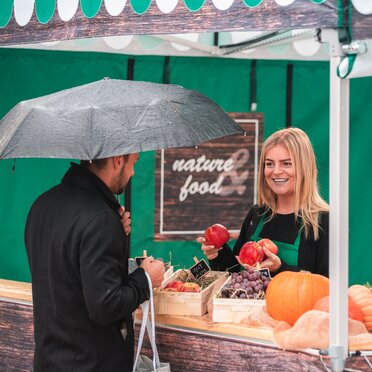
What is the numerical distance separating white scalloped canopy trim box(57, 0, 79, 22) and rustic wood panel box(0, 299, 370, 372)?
143 cm

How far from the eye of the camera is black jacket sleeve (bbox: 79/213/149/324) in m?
2.51

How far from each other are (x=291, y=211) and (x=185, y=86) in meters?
2.56

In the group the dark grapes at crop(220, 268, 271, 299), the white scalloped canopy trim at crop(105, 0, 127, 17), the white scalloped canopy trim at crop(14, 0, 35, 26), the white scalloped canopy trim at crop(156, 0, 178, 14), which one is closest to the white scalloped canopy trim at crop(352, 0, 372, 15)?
the white scalloped canopy trim at crop(156, 0, 178, 14)

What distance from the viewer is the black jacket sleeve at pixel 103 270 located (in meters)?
2.51

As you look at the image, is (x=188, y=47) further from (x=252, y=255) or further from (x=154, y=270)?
(x=154, y=270)

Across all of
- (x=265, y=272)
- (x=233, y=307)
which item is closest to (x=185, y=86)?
(x=265, y=272)

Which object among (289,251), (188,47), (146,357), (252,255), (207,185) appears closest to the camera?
(146,357)

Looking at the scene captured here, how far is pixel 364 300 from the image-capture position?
294 cm

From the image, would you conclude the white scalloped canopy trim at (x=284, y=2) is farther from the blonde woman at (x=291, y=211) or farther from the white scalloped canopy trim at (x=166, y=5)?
the blonde woman at (x=291, y=211)

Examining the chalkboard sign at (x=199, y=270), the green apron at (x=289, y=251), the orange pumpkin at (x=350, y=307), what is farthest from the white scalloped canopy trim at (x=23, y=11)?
the orange pumpkin at (x=350, y=307)

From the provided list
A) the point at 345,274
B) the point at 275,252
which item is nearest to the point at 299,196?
the point at 275,252

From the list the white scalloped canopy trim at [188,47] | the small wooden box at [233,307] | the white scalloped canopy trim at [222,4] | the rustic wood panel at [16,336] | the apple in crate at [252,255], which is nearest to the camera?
the white scalloped canopy trim at [222,4]

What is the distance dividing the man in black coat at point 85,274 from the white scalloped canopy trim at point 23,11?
999mm

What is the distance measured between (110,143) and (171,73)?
11.3 feet
